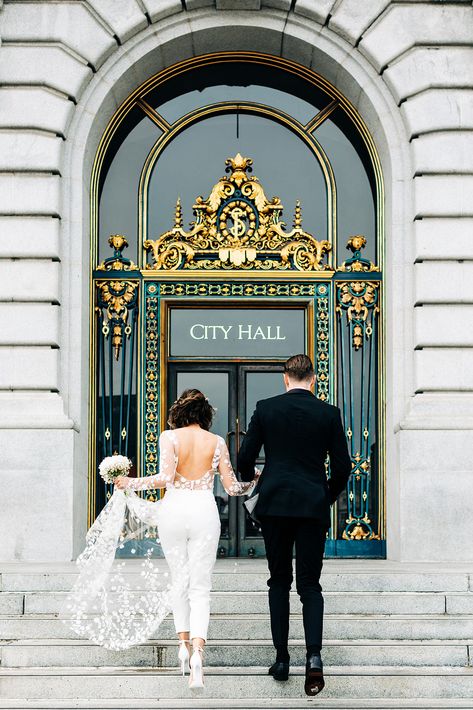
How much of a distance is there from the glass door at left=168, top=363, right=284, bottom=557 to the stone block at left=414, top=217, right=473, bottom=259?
247 cm

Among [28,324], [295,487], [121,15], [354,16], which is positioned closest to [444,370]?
[354,16]

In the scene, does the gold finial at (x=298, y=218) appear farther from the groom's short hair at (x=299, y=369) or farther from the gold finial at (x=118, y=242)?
the groom's short hair at (x=299, y=369)

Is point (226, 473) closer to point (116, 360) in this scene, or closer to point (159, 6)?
point (116, 360)

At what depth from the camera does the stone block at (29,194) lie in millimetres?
13653

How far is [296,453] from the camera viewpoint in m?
8.57

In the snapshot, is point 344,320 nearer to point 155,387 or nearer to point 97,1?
point 155,387

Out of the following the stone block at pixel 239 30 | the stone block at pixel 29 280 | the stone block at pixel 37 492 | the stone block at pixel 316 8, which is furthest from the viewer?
the stone block at pixel 239 30

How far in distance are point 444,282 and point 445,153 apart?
152cm

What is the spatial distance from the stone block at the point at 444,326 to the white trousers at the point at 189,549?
18.3ft

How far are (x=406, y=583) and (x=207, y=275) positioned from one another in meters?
5.39

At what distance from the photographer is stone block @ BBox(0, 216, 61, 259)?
1359 cm

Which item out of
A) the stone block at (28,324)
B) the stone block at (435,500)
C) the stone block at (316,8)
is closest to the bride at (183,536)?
the stone block at (28,324)

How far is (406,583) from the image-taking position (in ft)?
35.0

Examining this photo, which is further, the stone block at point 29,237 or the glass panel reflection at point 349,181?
the glass panel reflection at point 349,181
